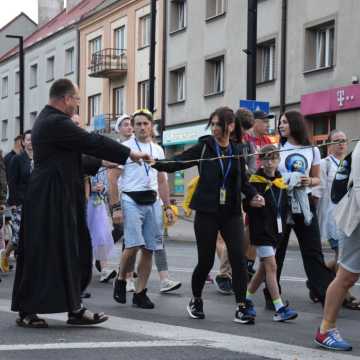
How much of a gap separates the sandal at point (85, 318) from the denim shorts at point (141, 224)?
1.39 meters

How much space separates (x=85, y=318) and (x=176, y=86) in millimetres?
28322

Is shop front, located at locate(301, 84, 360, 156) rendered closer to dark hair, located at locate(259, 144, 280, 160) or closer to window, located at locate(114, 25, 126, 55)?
window, located at locate(114, 25, 126, 55)

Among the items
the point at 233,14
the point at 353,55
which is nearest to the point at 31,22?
the point at 233,14

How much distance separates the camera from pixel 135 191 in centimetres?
816

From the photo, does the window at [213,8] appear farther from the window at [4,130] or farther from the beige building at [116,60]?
the window at [4,130]

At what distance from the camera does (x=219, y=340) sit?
6.10 meters

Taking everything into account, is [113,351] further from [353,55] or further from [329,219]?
[353,55]

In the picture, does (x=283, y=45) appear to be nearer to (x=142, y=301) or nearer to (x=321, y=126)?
(x=321, y=126)

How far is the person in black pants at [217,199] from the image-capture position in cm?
712

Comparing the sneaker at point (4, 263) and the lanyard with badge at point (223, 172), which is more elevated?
the lanyard with badge at point (223, 172)

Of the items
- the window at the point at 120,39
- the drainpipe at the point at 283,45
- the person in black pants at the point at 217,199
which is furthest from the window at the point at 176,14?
the person in black pants at the point at 217,199

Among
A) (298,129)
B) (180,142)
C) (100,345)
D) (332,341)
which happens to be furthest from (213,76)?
(100,345)

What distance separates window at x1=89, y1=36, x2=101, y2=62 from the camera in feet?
136

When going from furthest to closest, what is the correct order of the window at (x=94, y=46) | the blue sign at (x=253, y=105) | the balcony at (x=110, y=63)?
the window at (x=94, y=46) < the balcony at (x=110, y=63) < the blue sign at (x=253, y=105)
